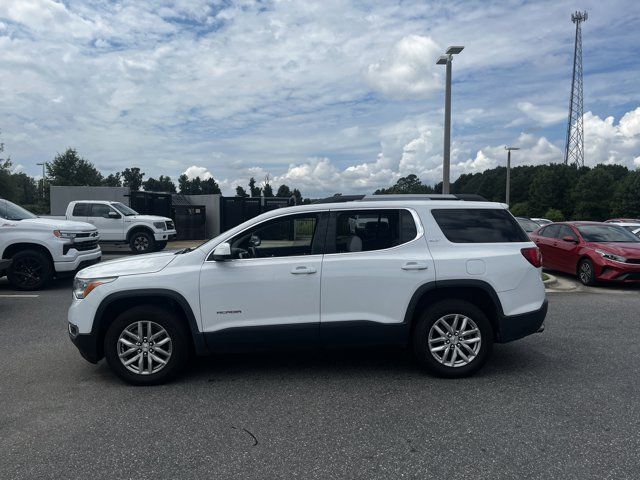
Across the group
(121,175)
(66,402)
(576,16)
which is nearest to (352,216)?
Answer: (66,402)

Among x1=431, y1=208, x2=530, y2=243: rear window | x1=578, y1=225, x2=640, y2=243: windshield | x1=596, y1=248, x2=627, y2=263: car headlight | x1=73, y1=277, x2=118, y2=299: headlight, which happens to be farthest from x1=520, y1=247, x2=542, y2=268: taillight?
x1=578, y1=225, x2=640, y2=243: windshield

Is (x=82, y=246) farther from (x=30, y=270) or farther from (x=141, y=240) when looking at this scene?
(x=141, y=240)

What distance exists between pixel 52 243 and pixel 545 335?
9.14 metres

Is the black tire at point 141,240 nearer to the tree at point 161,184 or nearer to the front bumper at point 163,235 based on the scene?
the front bumper at point 163,235

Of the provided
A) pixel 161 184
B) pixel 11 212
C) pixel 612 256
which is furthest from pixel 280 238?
pixel 161 184

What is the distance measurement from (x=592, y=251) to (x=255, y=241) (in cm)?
871

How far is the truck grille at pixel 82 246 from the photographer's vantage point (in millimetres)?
10398

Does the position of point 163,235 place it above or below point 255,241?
below

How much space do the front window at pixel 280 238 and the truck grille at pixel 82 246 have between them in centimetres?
701

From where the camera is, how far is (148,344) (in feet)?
15.5

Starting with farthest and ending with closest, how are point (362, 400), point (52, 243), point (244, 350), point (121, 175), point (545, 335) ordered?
point (121, 175) < point (52, 243) < point (545, 335) < point (244, 350) < point (362, 400)

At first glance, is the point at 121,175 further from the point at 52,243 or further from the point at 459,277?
the point at 459,277

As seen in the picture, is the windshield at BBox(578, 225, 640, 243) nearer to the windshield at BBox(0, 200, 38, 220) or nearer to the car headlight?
the car headlight

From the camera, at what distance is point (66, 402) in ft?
14.4
